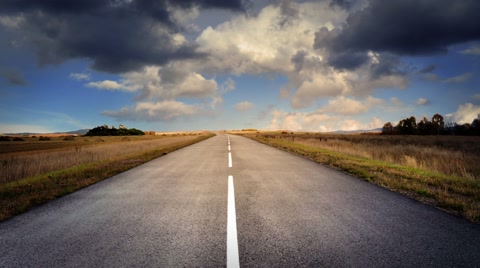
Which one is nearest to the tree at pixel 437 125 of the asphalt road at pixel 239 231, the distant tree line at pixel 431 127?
the distant tree line at pixel 431 127

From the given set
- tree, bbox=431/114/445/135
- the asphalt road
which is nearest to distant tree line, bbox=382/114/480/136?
tree, bbox=431/114/445/135

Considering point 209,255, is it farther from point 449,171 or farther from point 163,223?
point 449,171

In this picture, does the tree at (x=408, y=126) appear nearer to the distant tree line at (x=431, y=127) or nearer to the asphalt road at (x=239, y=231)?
the distant tree line at (x=431, y=127)

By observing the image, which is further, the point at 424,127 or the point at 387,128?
the point at 387,128

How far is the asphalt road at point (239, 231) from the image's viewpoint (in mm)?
3174

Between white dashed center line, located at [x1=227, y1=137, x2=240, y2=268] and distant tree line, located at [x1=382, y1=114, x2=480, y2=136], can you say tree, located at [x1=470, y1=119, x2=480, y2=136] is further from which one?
white dashed center line, located at [x1=227, y1=137, x2=240, y2=268]

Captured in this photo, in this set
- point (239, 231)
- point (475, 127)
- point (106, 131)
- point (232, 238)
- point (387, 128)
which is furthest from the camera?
point (387, 128)

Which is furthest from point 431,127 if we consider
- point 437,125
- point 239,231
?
point 239,231

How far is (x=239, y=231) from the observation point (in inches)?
157

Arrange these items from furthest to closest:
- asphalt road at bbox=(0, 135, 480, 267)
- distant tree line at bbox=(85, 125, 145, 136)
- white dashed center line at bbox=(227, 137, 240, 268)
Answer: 1. distant tree line at bbox=(85, 125, 145, 136)
2. asphalt road at bbox=(0, 135, 480, 267)
3. white dashed center line at bbox=(227, 137, 240, 268)

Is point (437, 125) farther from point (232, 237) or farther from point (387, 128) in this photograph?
point (232, 237)

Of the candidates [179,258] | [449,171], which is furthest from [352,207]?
[449,171]

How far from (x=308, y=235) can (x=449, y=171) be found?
11311 millimetres

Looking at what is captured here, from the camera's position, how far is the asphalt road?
3174 mm
